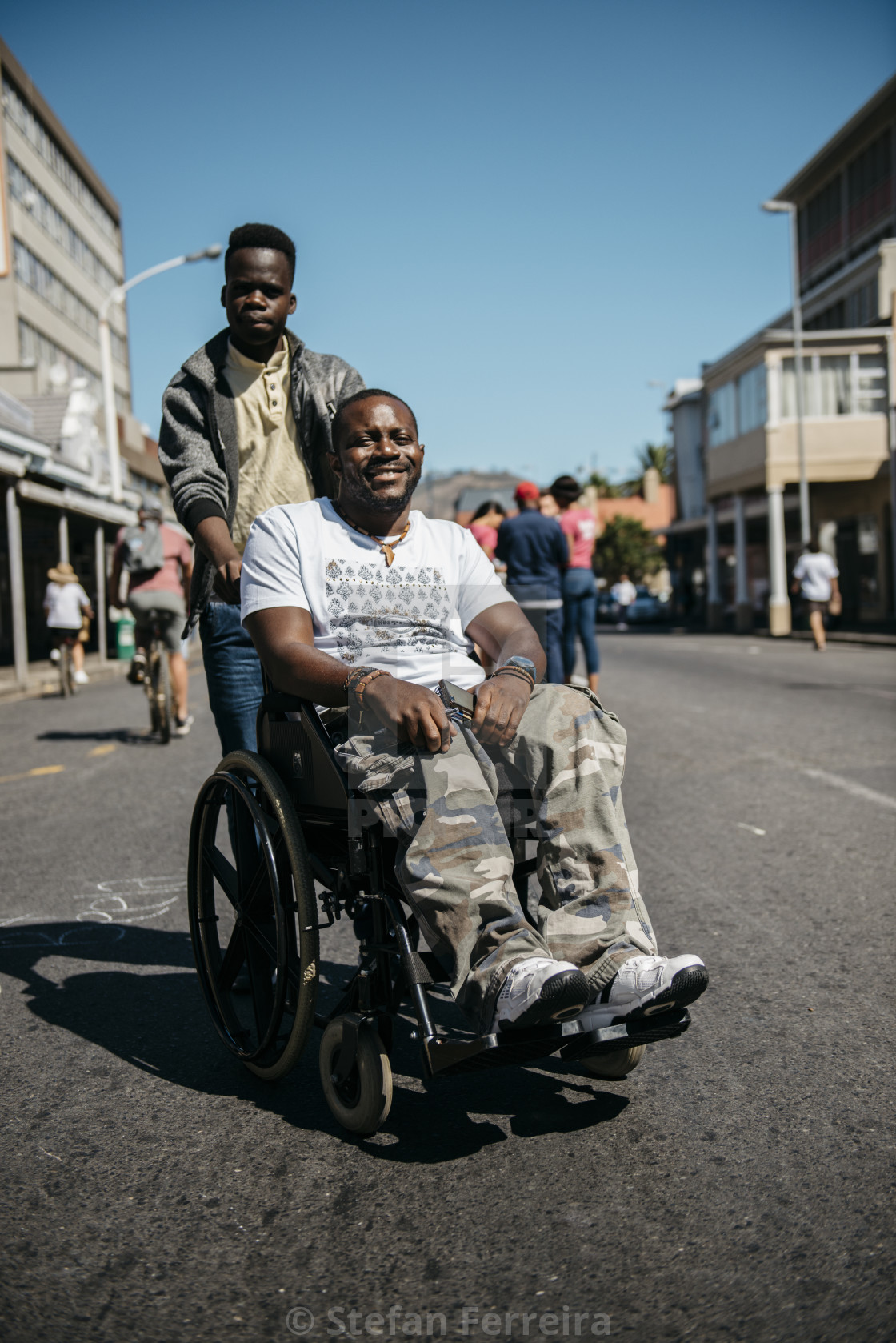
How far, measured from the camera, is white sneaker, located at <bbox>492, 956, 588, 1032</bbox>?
2244 mm

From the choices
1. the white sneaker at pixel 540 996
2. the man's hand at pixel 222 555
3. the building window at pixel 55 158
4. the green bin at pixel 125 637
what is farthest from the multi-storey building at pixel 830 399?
the white sneaker at pixel 540 996

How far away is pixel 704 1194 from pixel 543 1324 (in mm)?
521

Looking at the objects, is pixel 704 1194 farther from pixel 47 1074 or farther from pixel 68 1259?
pixel 47 1074

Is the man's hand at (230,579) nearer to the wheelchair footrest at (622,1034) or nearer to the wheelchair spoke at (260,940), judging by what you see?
the wheelchair spoke at (260,940)

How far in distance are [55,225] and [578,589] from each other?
1652 inches

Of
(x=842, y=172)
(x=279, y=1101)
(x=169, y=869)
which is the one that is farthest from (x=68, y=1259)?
(x=842, y=172)

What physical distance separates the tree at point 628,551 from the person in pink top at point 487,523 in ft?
168

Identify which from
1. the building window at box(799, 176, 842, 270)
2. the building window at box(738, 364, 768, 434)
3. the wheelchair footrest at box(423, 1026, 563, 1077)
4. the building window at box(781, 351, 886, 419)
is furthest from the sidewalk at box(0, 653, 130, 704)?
the building window at box(799, 176, 842, 270)

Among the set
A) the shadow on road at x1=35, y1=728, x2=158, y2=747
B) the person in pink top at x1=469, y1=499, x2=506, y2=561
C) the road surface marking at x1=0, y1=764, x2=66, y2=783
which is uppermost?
the person in pink top at x1=469, y1=499, x2=506, y2=561

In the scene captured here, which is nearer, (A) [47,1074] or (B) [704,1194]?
(B) [704,1194]

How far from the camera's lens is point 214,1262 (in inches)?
81.5

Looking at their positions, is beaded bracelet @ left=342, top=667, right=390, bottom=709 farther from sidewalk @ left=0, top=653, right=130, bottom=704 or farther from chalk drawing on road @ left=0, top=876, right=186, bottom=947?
sidewalk @ left=0, top=653, right=130, bottom=704

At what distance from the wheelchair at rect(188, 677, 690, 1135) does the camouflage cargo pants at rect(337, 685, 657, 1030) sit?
0.07m

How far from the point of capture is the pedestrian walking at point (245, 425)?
3.46m
